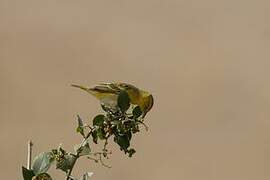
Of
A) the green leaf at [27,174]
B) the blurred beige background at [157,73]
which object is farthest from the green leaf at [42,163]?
the blurred beige background at [157,73]

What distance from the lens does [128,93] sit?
1.46 feet

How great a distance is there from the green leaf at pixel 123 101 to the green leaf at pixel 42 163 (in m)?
0.06

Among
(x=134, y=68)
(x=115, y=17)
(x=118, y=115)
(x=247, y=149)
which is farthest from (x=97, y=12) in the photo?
(x=118, y=115)

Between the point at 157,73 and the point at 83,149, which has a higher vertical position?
the point at 157,73

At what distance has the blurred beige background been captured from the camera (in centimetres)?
257

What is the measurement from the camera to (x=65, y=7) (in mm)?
2682

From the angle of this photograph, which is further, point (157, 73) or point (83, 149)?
point (157, 73)

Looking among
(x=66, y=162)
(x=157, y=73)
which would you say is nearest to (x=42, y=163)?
(x=66, y=162)

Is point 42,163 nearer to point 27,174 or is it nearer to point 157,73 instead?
point 27,174

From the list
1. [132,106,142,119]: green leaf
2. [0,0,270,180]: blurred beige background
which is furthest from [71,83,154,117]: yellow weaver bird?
[0,0,270,180]: blurred beige background

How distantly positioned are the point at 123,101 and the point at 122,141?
26 mm

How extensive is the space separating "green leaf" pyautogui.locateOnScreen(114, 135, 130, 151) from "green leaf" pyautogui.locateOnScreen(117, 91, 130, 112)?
18 millimetres

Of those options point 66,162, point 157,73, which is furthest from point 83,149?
point 157,73

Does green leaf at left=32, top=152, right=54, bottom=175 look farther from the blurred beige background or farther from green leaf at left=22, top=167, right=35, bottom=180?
the blurred beige background
